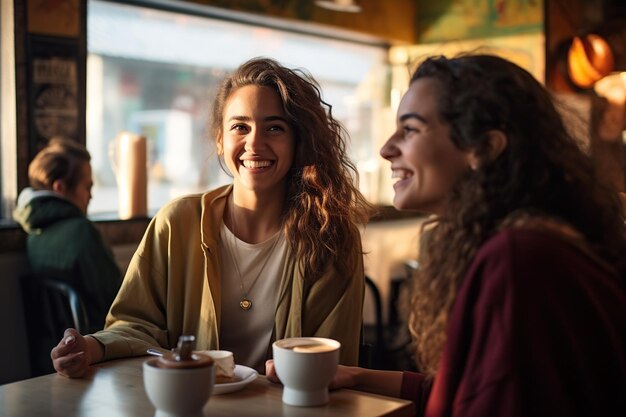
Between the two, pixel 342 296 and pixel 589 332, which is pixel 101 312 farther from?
pixel 589 332

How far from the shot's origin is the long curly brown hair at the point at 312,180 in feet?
6.70

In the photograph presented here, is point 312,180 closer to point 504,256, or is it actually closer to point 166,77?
point 504,256

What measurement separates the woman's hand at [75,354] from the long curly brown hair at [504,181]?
2.34 feet

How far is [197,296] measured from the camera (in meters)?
1.98

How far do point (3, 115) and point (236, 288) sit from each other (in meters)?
1.75

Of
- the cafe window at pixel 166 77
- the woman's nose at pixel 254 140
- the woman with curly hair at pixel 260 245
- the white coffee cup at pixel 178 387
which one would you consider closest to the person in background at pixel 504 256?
the white coffee cup at pixel 178 387

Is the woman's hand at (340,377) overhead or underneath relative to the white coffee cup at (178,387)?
underneath

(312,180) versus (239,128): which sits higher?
(239,128)

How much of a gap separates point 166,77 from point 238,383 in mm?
3039

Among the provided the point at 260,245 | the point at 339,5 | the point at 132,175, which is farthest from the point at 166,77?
the point at 260,245

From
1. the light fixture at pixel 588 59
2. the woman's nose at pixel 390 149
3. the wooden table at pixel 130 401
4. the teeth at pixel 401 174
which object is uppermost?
the light fixture at pixel 588 59

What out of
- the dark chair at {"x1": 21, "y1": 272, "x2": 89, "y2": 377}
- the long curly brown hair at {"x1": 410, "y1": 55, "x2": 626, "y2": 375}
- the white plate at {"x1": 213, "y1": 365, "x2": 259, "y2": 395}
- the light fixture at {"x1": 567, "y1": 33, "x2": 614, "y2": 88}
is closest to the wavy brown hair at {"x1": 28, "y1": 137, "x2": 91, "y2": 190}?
the dark chair at {"x1": 21, "y1": 272, "x2": 89, "y2": 377}

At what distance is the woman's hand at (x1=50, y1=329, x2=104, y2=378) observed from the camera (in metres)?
1.57

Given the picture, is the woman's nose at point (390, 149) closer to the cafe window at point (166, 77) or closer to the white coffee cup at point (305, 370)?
the white coffee cup at point (305, 370)
